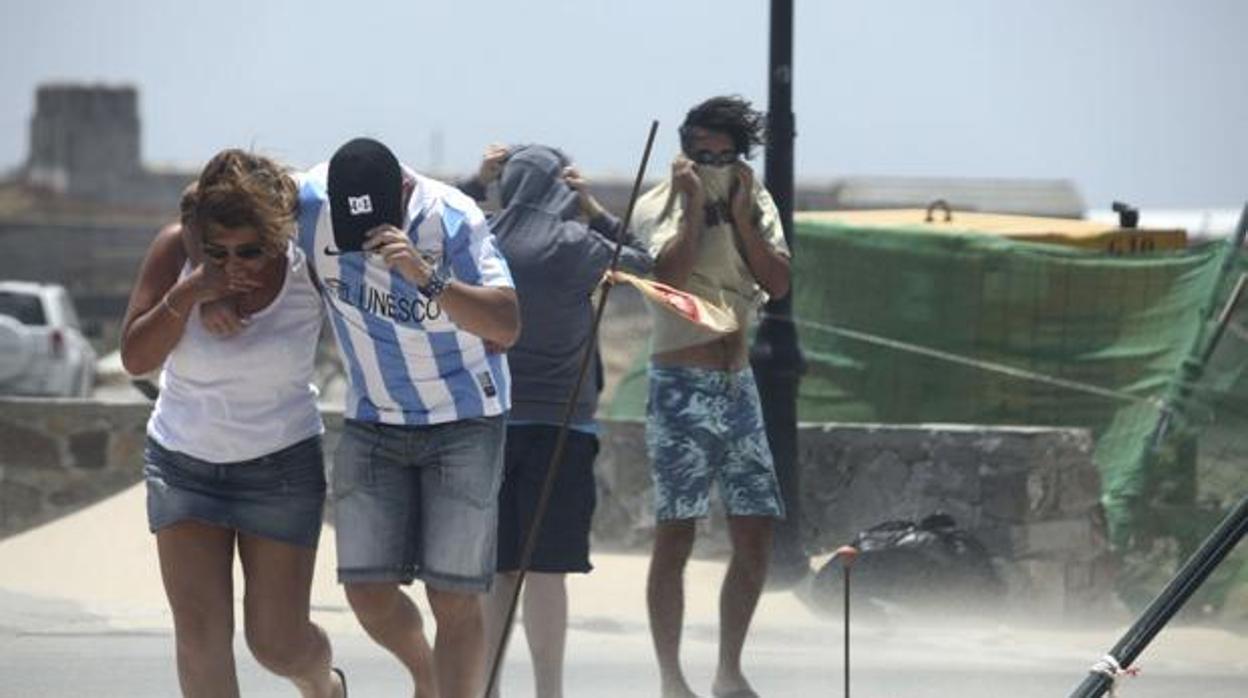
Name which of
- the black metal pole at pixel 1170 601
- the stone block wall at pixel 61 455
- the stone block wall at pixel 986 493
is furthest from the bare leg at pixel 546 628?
the stone block wall at pixel 61 455

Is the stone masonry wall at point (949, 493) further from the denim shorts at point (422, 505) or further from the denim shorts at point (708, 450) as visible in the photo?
the denim shorts at point (422, 505)

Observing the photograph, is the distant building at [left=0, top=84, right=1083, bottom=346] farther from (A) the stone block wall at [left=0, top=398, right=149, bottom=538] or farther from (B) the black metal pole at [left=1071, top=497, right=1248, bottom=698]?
(B) the black metal pole at [left=1071, top=497, right=1248, bottom=698]

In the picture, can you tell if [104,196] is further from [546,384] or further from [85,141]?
[546,384]

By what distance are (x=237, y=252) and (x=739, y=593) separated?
2849mm

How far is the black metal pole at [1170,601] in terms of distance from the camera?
6.31 m

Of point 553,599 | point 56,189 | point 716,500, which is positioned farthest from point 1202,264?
point 56,189

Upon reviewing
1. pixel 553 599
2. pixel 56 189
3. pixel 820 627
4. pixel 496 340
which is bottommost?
pixel 56 189

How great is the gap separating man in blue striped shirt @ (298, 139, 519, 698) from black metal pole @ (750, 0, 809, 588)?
13.5 ft

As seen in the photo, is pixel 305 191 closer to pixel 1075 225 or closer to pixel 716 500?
pixel 716 500

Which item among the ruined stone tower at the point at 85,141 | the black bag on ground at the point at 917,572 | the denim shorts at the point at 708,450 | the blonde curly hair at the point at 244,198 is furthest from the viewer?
the ruined stone tower at the point at 85,141

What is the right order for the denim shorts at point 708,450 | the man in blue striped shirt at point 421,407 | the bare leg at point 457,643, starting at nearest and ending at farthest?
the man in blue striped shirt at point 421,407
the bare leg at point 457,643
the denim shorts at point 708,450

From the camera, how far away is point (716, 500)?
12.0m

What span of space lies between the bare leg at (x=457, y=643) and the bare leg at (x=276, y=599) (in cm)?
34

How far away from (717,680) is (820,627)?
5.97ft
